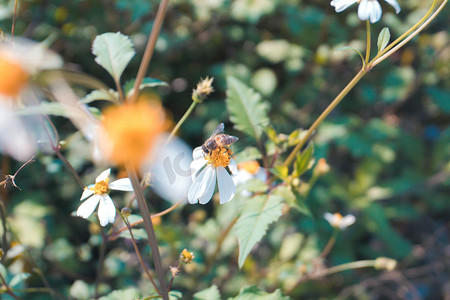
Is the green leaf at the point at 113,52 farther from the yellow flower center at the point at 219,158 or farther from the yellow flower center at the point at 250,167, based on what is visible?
the yellow flower center at the point at 250,167

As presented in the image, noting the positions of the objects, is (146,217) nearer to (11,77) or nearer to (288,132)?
(11,77)

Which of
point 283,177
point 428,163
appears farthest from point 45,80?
point 428,163

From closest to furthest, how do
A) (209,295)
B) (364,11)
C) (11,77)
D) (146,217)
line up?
(11,77), (146,217), (364,11), (209,295)

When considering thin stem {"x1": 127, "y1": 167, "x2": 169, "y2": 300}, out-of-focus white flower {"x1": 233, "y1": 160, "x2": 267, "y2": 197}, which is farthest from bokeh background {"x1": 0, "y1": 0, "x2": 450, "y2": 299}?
thin stem {"x1": 127, "y1": 167, "x2": 169, "y2": 300}

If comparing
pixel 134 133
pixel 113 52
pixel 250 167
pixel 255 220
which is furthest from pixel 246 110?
pixel 134 133

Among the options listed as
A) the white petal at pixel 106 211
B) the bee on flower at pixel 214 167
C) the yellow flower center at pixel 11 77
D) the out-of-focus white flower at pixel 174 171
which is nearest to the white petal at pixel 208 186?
the bee on flower at pixel 214 167

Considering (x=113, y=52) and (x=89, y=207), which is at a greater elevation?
(x=113, y=52)

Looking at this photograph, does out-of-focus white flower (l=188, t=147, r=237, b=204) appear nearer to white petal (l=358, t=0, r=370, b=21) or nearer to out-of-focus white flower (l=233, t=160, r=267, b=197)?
out-of-focus white flower (l=233, t=160, r=267, b=197)
